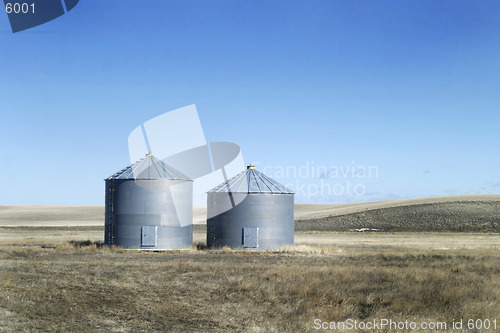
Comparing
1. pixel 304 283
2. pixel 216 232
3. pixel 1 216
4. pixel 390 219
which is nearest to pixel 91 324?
pixel 304 283

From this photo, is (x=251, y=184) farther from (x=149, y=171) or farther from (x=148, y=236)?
(x=148, y=236)

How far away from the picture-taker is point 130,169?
121ft

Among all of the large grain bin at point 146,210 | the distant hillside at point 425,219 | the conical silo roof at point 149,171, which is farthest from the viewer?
the distant hillside at point 425,219

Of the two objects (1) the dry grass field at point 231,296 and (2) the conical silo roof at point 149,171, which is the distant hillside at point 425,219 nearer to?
(2) the conical silo roof at point 149,171

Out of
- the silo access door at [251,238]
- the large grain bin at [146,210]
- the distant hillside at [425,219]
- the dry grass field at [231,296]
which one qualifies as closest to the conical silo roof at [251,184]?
the silo access door at [251,238]

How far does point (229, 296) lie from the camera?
18.1 m

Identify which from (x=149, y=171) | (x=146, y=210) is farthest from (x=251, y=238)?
(x=149, y=171)

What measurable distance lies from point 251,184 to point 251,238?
3620mm

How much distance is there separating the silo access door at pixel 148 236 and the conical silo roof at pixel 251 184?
4986 mm

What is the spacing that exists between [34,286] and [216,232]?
65.7 feet

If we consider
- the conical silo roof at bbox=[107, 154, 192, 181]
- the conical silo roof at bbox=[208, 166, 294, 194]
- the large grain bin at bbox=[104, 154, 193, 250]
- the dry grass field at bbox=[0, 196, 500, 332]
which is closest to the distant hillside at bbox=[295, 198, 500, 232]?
the conical silo roof at bbox=[208, 166, 294, 194]

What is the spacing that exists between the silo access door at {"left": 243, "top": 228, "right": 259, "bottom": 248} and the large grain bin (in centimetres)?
425

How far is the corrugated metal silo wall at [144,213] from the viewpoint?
35.4 m

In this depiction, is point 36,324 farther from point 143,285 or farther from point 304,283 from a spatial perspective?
point 304,283
